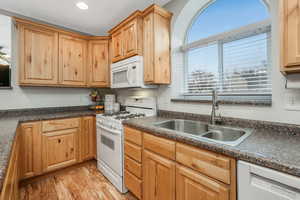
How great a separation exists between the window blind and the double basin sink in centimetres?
47

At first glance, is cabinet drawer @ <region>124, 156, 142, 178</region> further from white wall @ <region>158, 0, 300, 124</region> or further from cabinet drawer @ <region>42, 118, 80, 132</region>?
cabinet drawer @ <region>42, 118, 80, 132</region>

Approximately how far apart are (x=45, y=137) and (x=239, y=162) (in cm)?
238

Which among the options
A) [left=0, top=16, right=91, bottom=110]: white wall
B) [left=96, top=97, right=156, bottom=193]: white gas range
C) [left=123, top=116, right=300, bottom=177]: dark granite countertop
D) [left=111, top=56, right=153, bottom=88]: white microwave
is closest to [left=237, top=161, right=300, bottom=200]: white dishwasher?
[left=123, top=116, right=300, bottom=177]: dark granite countertop

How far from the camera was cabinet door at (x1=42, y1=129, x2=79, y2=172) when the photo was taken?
206 cm

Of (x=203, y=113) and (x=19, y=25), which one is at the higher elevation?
(x=19, y=25)

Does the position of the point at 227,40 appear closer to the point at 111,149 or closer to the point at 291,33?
the point at 291,33

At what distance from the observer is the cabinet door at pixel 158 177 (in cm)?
118

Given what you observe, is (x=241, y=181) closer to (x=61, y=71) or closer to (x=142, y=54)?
(x=142, y=54)

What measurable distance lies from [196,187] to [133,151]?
785 millimetres

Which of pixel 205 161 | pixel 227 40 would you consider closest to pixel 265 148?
pixel 205 161

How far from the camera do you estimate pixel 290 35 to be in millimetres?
840

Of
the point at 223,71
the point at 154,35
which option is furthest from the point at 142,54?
the point at 223,71

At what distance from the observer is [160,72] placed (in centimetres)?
190

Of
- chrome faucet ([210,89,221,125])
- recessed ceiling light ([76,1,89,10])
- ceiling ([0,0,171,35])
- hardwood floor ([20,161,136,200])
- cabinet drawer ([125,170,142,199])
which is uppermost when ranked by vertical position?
ceiling ([0,0,171,35])
